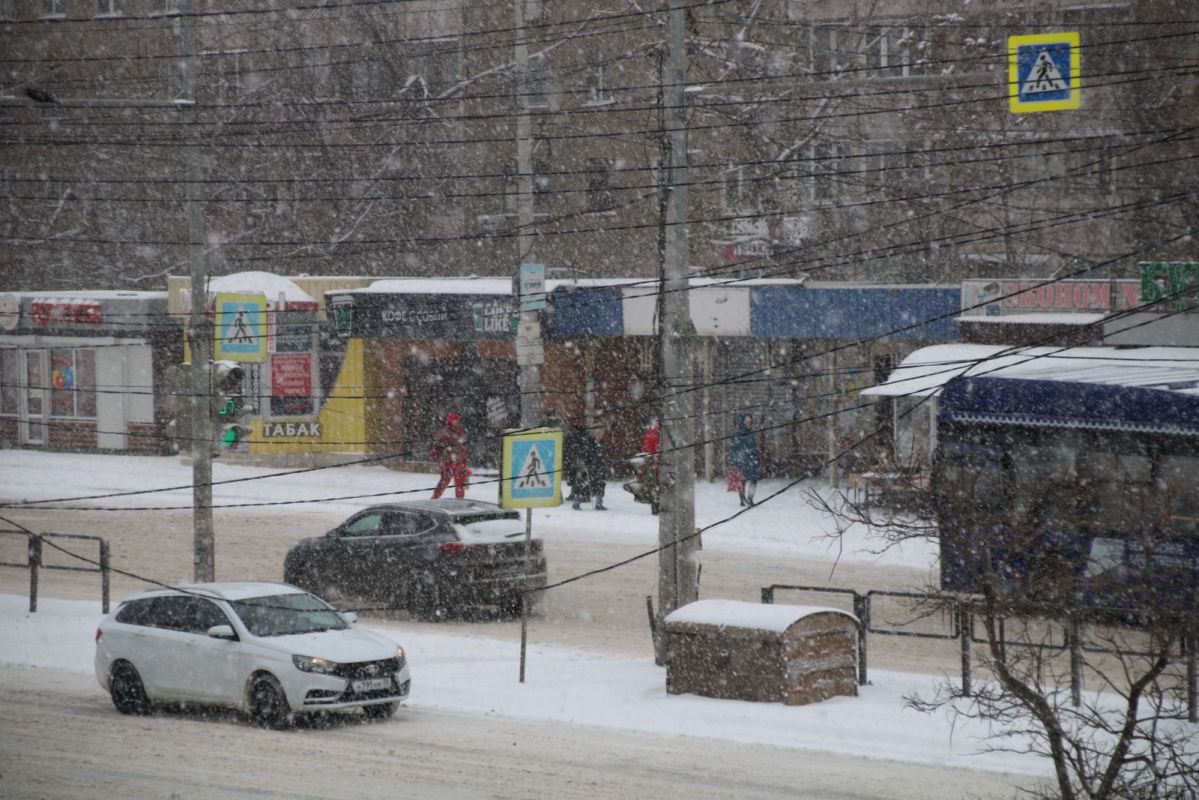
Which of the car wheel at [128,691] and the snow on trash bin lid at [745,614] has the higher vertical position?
the snow on trash bin lid at [745,614]

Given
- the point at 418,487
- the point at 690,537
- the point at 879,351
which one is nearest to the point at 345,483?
the point at 418,487

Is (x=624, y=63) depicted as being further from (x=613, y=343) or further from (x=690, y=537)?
(x=690, y=537)

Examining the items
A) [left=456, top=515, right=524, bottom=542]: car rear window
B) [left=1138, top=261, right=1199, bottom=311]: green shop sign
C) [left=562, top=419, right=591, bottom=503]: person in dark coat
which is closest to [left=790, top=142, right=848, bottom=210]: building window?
[left=562, top=419, right=591, bottom=503]: person in dark coat

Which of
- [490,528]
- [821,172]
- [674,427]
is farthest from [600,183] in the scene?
[674,427]

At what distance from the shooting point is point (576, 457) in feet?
92.1

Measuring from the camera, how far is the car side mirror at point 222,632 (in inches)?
570

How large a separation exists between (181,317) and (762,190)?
49.5 feet

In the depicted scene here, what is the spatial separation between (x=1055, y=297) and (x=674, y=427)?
12.4 m

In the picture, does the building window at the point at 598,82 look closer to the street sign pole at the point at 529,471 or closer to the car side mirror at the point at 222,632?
the street sign pole at the point at 529,471

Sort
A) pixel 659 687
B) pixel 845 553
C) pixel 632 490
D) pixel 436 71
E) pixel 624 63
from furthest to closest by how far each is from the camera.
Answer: pixel 436 71, pixel 624 63, pixel 632 490, pixel 845 553, pixel 659 687

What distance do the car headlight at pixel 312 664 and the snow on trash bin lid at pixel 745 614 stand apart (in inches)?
139

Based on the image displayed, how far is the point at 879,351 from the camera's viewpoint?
3075 cm

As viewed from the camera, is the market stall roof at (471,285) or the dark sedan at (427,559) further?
the market stall roof at (471,285)

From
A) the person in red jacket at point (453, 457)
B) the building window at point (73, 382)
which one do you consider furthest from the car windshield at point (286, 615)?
the building window at point (73, 382)
